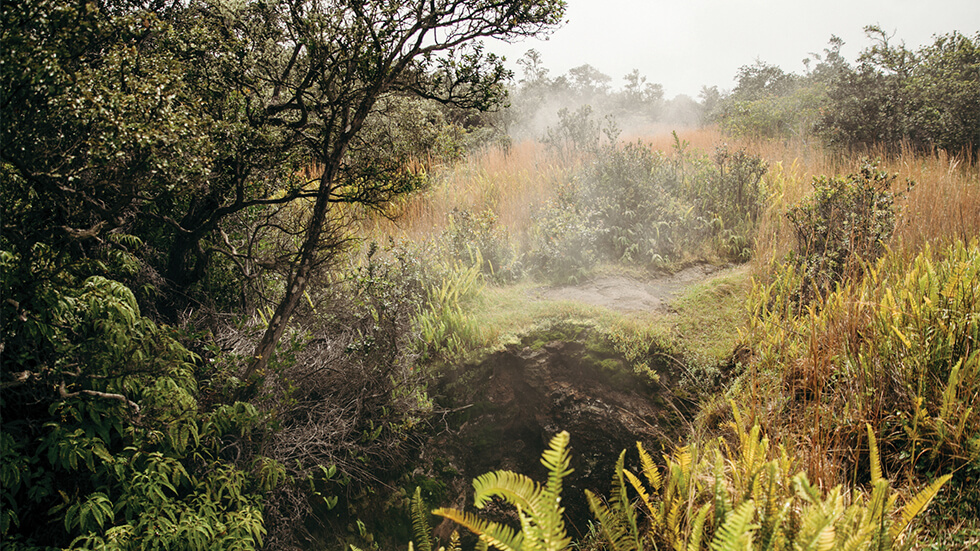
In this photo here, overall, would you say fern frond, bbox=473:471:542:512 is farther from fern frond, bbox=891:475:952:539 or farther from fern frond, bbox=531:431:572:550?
fern frond, bbox=891:475:952:539

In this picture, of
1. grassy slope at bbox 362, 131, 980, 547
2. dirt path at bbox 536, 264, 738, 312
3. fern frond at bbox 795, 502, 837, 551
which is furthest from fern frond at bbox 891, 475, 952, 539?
dirt path at bbox 536, 264, 738, 312

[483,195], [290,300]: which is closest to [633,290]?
[483,195]

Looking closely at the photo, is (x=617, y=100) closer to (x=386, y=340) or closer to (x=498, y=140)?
(x=498, y=140)

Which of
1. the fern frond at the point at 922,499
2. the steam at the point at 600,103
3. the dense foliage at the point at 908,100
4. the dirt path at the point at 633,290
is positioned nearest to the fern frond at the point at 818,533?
the fern frond at the point at 922,499

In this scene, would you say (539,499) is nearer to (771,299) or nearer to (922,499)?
(922,499)

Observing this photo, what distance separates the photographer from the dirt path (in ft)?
16.2

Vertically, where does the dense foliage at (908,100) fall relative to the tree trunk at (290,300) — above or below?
above

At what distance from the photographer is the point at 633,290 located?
17.4 ft

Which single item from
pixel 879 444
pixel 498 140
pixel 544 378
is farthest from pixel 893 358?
pixel 498 140

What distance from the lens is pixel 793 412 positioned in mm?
2674

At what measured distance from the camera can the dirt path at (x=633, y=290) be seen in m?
→ 4.94

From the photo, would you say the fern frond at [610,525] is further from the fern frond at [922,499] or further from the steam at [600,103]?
the steam at [600,103]

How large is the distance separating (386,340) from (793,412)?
285cm

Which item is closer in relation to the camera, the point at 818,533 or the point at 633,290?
the point at 818,533
